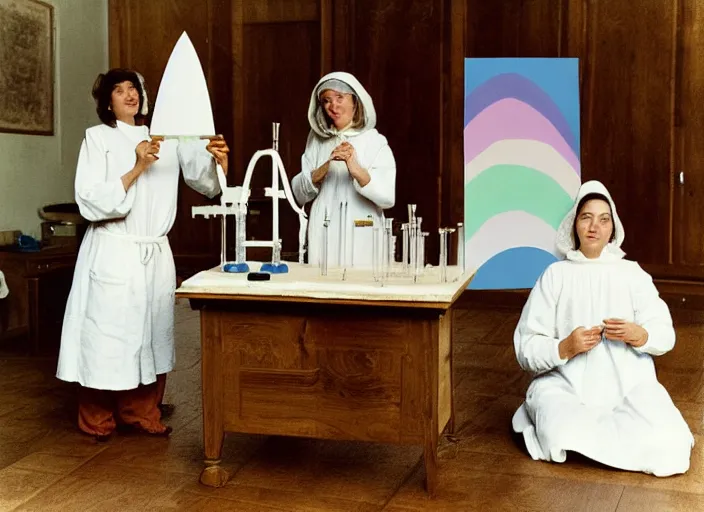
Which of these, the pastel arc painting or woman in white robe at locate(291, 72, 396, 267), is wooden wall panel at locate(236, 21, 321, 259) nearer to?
the pastel arc painting

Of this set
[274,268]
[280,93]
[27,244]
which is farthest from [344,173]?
[280,93]

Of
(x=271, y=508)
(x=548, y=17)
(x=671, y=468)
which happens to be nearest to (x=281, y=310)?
(x=271, y=508)

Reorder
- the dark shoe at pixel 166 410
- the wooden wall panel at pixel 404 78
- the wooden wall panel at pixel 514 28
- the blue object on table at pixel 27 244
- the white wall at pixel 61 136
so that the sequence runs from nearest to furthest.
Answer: the dark shoe at pixel 166 410 → the blue object on table at pixel 27 244 → the white wall at pixel 61 136 → the wooden wall panel at pixel 514 28 → the wooden wall panel at pixel 404 78

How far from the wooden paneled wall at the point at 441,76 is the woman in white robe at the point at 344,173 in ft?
10.3

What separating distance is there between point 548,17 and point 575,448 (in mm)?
4190

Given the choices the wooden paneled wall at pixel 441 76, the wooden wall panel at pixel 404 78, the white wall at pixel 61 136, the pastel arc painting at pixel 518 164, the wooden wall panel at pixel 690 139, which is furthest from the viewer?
the wooden wall panel at pixel 404 78

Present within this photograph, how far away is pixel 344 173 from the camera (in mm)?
3867

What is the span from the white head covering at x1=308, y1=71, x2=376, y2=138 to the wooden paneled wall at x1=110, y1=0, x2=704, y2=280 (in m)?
3.13

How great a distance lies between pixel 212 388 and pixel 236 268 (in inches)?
17.1

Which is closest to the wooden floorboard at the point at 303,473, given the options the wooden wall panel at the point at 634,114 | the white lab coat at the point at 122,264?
the white lab coat at the point at 122,264

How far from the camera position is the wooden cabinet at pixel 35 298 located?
5480 mm

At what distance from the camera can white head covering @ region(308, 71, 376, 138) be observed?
374 centimetres

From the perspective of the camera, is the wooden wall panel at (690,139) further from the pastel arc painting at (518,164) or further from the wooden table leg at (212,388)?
the wooden table leg at (212,388)

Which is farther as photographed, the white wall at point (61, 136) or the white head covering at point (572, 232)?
the white wall at point (61, 136)
